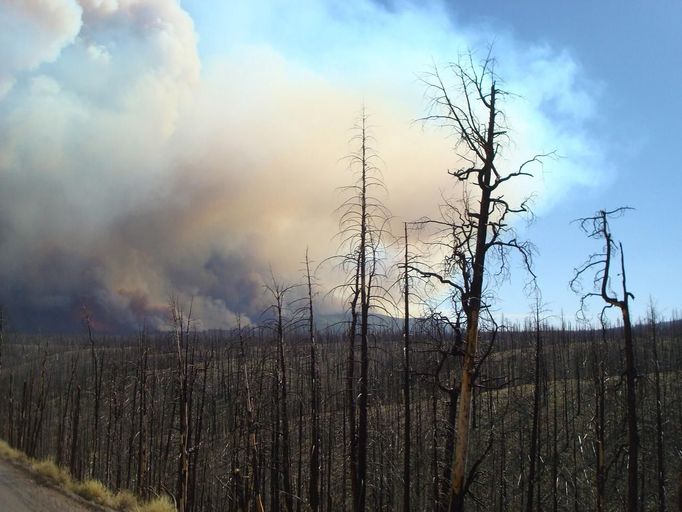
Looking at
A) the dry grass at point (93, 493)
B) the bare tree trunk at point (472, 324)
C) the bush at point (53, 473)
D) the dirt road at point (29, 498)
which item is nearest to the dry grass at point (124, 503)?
the dry grass at point (93, 493)

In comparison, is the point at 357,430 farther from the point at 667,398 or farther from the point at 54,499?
the point at 667,398

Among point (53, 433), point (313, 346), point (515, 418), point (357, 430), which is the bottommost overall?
point (53, 433)

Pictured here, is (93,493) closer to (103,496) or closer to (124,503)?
(103,496)

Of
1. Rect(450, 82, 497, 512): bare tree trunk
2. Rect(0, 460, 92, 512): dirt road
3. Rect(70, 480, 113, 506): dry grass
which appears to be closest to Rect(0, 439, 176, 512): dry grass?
Rect(70, 480, 113, 506): dry grass

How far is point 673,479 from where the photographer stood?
4794 cm

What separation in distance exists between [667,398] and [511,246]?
223 feet

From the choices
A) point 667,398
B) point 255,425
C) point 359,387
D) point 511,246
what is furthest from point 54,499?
point 667,398

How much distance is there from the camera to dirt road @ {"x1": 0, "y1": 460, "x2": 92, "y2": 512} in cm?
1577

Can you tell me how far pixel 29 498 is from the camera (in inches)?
685

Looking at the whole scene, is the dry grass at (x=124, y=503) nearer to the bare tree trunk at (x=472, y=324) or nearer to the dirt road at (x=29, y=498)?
the dirt road at (x=29, y=498)

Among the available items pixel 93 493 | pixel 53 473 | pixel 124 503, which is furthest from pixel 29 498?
pixel 53 473

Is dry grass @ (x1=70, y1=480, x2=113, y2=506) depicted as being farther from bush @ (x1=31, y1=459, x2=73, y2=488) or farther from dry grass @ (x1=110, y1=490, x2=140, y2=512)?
bush @ (x1=31, y1=459, x2=73, y2=488)

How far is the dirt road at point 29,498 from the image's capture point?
1577cm

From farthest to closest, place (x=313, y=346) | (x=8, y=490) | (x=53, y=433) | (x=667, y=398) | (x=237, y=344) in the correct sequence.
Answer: (x=53, y=433) → (x=667, y=398) → (x=237, y=344) → (x=8, y=490) → (x=313, y=346)
